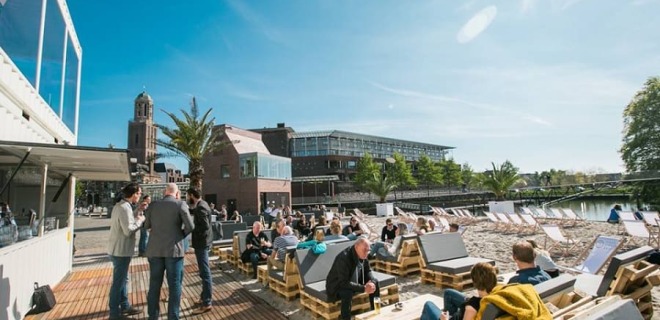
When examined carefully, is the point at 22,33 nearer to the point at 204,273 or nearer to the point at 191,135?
the point at 204,273

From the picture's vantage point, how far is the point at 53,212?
22.4ft

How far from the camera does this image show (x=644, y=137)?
28.3 meters

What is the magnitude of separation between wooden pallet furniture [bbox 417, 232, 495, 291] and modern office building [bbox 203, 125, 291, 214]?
22.2 metres

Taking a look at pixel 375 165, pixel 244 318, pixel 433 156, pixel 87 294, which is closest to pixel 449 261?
pixel 244 318

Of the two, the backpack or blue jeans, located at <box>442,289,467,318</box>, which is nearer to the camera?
blue jeans, located at <box>442,289,467,318</box>

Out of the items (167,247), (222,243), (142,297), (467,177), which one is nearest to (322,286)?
(167,247)

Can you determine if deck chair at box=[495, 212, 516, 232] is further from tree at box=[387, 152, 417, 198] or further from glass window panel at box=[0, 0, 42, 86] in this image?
tree at box=[387, 152, 417, 198]

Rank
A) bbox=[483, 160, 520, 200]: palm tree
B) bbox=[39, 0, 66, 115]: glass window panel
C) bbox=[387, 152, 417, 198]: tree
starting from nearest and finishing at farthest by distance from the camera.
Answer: bbox=[39, 0, 66, 115]: glass window panel < bbox=[483, 160, 520, 200]: palm tree < bbox=[387, 152, 417, 198]: tree

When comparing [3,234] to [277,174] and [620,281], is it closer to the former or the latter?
[620,281]

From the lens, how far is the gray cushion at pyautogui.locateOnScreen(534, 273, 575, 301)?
2994 millimetres

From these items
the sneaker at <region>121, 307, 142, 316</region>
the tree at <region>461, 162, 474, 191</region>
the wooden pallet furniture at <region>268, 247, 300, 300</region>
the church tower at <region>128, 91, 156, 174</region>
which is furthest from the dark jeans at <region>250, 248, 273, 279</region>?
the church tower at <region>128, 91, 156, 174</region>

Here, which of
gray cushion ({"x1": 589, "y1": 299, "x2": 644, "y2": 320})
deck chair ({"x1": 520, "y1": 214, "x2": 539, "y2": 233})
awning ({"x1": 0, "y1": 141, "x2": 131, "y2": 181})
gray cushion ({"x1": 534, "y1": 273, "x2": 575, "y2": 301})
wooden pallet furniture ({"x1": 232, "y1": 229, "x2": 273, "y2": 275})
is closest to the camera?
gray cushion ({"x1": 589, "y1": 299, "x2": 644, "y2": 320})

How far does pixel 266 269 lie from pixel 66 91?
7053 millimetres

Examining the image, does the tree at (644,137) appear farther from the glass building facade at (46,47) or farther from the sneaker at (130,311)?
the glass building facade at (46,47)
